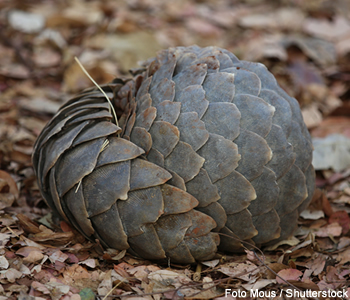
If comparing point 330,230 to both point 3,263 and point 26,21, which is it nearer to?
point 3,263

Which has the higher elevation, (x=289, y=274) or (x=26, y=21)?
(x=26, y=21)

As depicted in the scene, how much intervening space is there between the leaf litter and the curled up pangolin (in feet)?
0.52

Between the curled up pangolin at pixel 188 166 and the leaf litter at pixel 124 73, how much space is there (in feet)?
0.52

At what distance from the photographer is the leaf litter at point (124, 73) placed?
1.85 metres

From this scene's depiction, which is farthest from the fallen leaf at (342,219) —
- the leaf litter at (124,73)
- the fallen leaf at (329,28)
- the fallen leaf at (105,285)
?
the fallen leaf at (329,28)

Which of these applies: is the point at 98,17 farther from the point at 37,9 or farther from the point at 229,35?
the point at 229,35

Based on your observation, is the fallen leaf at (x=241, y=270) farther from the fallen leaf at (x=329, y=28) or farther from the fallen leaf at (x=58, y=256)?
the fallen leaf at (x=329, y=28)

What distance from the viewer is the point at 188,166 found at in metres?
1.84

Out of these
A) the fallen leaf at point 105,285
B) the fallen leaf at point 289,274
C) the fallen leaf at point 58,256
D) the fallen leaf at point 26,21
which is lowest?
the fallen leaf at point 58,256

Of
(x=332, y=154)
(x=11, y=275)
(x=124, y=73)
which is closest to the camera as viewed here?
(x=11, y=275)

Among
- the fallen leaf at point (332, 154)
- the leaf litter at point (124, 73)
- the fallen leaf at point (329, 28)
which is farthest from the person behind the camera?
the fallen leaf at point (329, 28)

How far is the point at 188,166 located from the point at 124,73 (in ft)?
7.88

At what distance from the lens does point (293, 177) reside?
6.43ft

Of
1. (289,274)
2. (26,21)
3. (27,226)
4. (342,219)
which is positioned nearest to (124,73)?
(26,21)
